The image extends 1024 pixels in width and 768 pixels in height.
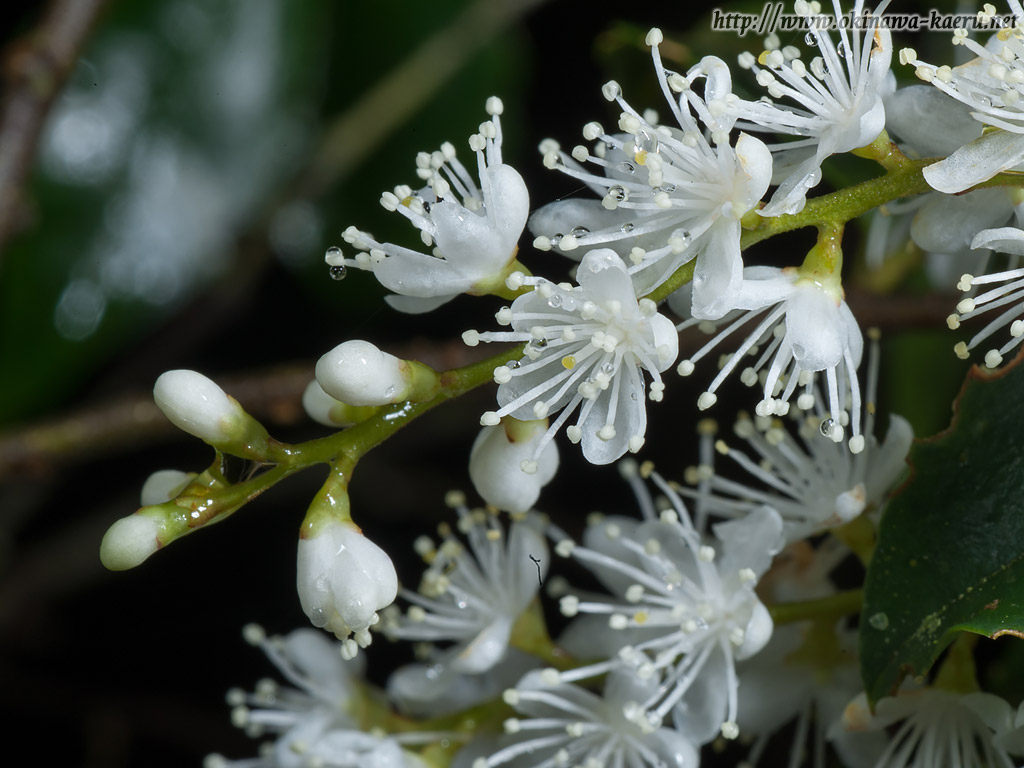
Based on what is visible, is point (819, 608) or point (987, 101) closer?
point (987, 101)

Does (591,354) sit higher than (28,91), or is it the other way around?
(28,91)

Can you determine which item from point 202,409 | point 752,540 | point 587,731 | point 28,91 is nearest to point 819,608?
point 752,540

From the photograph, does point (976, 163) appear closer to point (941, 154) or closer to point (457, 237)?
point (941, 154)

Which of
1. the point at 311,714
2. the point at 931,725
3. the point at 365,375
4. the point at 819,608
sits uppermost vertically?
the point at 365,375

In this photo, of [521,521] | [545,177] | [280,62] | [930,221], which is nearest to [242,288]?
[280,62]

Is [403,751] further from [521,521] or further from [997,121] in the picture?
[997,121]

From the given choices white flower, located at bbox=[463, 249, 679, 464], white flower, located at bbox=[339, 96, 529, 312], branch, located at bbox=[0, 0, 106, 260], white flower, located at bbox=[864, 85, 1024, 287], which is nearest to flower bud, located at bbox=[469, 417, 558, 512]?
white flower, located at bbox=[463, 249, 679, 464]
